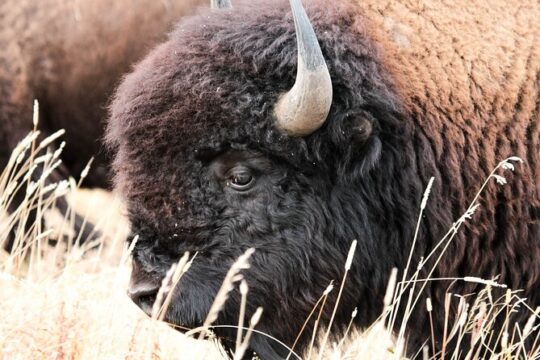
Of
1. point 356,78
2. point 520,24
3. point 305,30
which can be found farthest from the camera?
point 520,24

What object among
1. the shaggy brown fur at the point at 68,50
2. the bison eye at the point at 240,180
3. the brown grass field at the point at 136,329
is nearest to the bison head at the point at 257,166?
the bison eye at the point at 240,180

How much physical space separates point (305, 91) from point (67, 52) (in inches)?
132

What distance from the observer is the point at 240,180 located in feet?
12.2

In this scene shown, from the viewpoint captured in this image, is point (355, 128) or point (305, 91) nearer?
point (305, 91)

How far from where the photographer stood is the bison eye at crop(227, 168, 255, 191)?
3.73 meters

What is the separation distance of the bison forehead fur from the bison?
8.66 feet

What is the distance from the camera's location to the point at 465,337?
411cm

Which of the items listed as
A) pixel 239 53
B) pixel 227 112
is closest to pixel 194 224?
pixel 227 112

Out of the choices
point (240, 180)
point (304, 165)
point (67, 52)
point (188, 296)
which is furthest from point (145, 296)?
point (67, 52)

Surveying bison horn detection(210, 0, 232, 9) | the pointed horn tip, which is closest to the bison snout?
the pointed horn tip

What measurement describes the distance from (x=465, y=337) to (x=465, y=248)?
17.6 inches

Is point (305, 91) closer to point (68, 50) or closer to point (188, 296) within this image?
point (188, 296)

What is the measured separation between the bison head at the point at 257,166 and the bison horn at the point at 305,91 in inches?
0.4

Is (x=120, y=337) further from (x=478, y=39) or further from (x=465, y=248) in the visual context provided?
(x=478, y=39)
